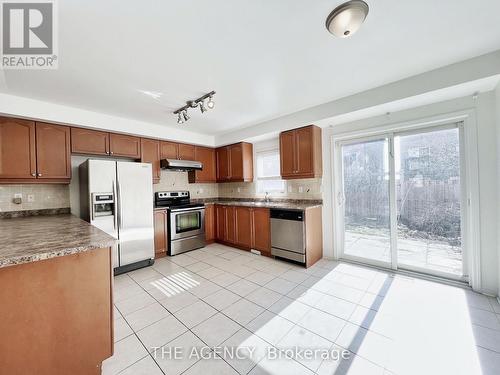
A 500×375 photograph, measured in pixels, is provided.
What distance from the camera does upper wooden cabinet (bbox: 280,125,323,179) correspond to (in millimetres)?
3338

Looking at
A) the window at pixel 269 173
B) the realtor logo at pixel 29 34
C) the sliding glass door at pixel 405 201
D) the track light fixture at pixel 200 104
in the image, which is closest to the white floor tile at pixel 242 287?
the sliding glass door at pixel 405 201

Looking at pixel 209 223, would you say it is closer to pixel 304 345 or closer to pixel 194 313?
pixel 194 313

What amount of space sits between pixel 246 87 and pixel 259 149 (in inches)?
Answer: 84.2

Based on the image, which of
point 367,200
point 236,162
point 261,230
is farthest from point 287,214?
point 236,162

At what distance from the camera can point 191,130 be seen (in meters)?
4.26

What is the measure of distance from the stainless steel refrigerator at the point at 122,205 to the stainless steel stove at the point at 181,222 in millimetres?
442

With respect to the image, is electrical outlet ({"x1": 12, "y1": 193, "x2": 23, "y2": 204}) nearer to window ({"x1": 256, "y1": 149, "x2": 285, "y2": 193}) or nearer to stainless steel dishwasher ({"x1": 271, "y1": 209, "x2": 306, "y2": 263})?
stainless steel dishwasher ({"x1": 271, "y1": 209, "x2": 306, "y2": 263})

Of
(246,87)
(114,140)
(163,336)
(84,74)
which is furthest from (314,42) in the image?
(114,140)

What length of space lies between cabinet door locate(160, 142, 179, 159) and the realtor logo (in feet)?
6.94

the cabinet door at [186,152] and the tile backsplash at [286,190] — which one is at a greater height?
the cabinet door at [186,152]

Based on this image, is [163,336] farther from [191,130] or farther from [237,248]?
[191,130]

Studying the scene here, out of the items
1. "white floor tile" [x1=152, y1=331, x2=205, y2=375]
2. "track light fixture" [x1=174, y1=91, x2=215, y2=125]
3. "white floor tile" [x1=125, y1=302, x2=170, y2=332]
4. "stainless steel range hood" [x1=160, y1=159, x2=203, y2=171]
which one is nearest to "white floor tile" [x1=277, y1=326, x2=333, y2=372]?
"white floor tile" [x1=152, y1=331, x2=205, y2=375]

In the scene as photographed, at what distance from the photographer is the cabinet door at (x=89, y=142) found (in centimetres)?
305

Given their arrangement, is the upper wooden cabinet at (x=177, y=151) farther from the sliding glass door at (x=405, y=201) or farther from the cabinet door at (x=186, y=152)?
the sliding glass door at (x=405, y=201)
